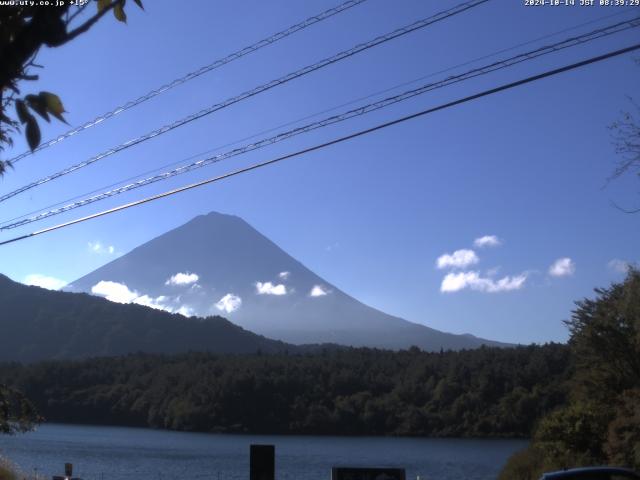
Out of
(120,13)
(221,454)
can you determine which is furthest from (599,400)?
(221,454)

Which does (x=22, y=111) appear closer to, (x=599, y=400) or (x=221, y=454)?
(x=599, y=400)

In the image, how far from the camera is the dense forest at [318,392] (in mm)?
72500

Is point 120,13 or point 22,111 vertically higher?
point 120,13

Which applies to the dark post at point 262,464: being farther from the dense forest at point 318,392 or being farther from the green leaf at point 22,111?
the dense forest at point 318,392

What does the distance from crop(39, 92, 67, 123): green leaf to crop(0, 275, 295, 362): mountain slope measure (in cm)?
13285

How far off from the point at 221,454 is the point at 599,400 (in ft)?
111

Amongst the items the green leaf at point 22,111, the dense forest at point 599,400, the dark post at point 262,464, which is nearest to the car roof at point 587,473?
the dark post at point 262,464

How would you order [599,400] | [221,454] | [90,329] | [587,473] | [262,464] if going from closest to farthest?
[262,464] → [587,473] → [599,400] → [221,454] → [90,329]

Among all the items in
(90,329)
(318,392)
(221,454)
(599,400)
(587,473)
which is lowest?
(221,454)

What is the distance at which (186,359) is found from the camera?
107 m

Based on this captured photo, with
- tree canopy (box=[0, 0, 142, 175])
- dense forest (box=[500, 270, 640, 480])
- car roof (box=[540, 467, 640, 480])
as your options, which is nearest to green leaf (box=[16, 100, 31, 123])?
tree canopy (box=[0, 0, 142, 175])

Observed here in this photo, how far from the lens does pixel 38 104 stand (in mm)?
3635

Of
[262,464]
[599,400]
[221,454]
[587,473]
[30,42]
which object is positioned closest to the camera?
[30,42]

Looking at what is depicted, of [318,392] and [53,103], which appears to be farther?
[318,392]
